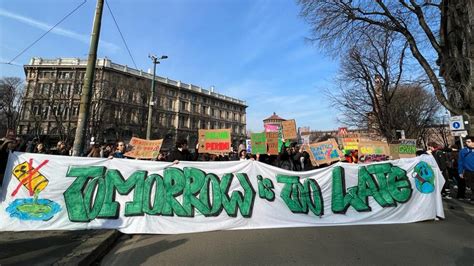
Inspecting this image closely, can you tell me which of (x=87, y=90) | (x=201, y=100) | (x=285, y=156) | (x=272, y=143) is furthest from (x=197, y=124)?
(x=87, y=90)

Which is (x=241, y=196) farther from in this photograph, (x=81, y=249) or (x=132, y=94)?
(x=132, y=94)

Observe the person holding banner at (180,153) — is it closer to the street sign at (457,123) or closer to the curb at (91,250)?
the curb at (91,250)

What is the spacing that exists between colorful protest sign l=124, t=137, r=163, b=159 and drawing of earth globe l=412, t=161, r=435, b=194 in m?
6.93

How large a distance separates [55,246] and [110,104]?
108 ft

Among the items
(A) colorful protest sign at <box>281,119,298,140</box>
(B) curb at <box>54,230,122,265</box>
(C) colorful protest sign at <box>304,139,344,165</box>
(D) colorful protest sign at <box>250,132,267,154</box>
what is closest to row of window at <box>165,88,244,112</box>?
(A) colorful protest sign at <box>281,119,298,140</box>

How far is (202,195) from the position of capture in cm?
600

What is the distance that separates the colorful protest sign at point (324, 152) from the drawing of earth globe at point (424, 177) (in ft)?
7.12

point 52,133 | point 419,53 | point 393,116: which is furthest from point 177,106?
point 419,53

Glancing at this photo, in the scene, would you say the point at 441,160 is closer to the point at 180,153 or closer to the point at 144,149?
the point at 180,153

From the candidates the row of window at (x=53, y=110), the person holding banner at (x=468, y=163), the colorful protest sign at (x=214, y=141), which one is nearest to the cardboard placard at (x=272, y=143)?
the colorful protest sign at (x=214, y=141)

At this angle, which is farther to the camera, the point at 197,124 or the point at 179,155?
the point at 197,124

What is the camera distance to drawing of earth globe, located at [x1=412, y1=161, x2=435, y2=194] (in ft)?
22.8

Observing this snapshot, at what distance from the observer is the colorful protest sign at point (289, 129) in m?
10.5

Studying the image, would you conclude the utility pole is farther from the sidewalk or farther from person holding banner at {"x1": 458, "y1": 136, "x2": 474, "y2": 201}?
person holding banner at {"x1": 458, "y1": 136, "x2": 474, "y2": 201}
